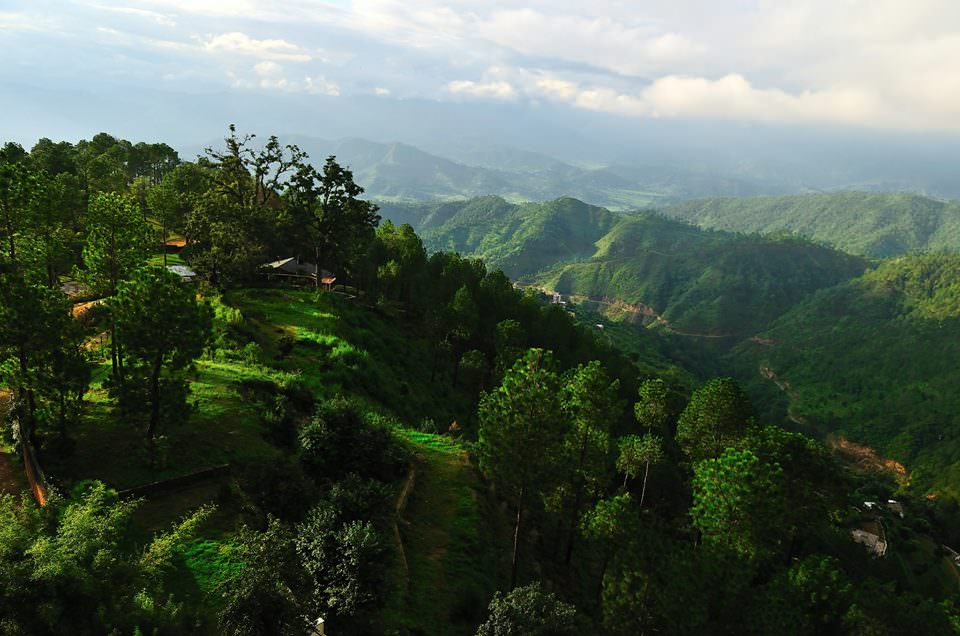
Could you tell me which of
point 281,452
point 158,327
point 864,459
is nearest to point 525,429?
point 281,452

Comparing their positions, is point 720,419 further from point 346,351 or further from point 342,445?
point 346,351

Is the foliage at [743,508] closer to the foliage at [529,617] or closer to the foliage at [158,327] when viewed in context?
the foliage at [529,617]

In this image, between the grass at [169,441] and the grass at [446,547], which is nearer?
the grass at [446,547]

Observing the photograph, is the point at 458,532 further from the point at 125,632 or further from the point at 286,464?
the point at 125,632

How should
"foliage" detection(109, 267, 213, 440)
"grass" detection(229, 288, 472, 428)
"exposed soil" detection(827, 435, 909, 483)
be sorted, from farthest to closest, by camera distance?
1. "exposed soil" detection(827, 435, 909, 483)
2. "grass" detection(229, 288, 472, 428)
3. "foliage" detection(109, 267, 213, 440)

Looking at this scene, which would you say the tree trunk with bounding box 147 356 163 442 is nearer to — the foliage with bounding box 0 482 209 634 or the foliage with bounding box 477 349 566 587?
the foliage with bounding box 0 482 209 634

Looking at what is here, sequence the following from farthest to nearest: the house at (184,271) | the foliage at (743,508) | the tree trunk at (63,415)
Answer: the house at (184,271)
the foliage at (743,508)
the tree trunk at (63,415)

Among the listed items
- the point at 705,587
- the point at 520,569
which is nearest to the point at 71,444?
the point at 520,569

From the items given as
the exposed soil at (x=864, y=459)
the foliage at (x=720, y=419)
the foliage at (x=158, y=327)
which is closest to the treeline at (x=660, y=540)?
the foliage at (x=720, y=419)

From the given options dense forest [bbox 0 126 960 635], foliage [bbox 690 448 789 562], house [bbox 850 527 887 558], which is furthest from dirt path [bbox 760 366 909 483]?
foliage [bbox 690 448 789 562]
